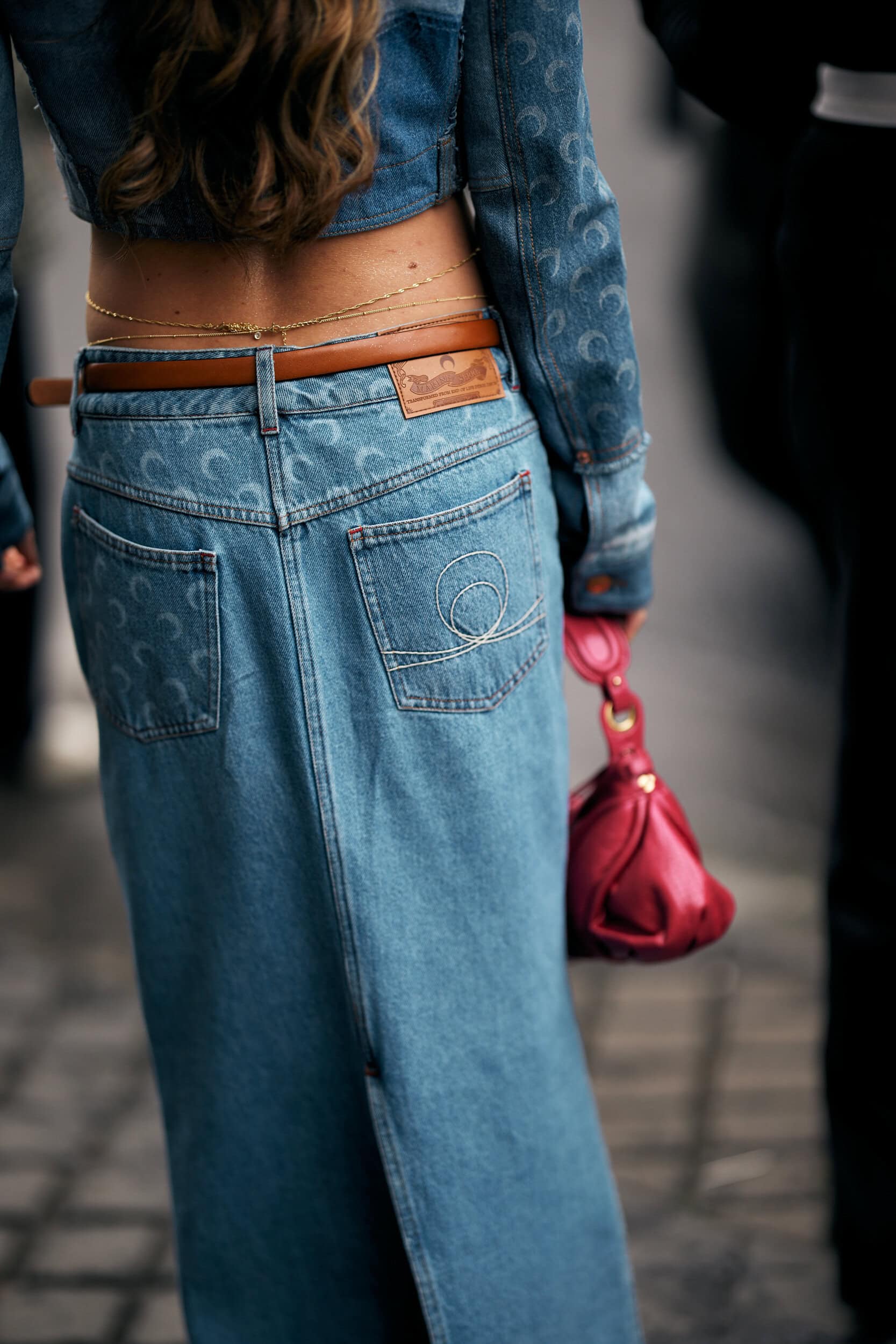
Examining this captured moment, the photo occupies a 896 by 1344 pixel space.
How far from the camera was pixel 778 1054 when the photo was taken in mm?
2830

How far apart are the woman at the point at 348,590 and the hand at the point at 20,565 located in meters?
0.30

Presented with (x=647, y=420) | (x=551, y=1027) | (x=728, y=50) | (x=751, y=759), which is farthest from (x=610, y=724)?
(x=647, y=420)

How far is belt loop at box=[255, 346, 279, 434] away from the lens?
4.54 ft

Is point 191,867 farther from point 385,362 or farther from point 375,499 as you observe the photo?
point 385,362

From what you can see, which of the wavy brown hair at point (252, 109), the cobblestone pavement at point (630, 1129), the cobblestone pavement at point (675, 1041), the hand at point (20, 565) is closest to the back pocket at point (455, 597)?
the wavy brown hair at point (252, 109)

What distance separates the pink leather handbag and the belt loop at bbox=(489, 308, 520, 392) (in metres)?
0.33

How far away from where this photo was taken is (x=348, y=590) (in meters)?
1.42

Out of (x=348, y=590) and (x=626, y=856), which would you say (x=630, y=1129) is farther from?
(x=348, y=590)

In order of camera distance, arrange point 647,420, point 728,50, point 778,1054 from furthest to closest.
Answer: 1. point 647,420
2. point 778,1054
3. point 728,50

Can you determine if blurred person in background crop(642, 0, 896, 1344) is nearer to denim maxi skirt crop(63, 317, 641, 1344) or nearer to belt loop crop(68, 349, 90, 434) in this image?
denim maxi skirt crop(63, 317, 641, 1344)

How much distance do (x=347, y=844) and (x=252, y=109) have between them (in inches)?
28.7

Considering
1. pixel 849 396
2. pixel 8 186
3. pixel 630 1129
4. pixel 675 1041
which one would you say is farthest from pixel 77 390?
pixel 675 1041

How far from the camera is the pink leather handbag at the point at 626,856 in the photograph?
1678 mm

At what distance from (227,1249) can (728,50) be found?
169 centimetres
